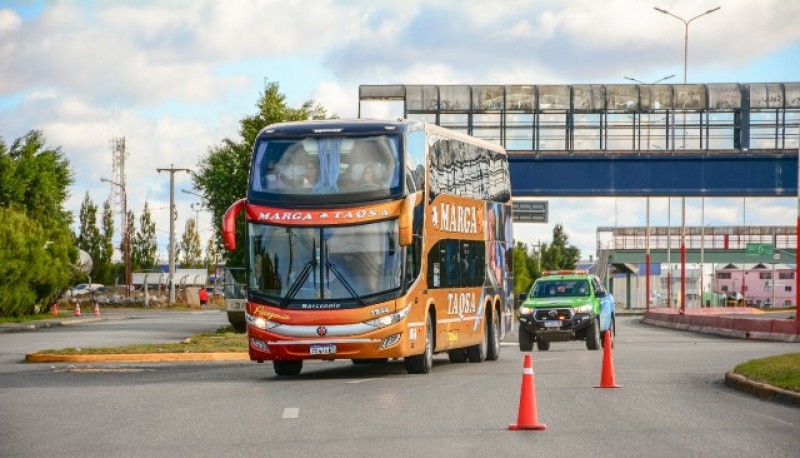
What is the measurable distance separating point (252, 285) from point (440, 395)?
17.5 ft

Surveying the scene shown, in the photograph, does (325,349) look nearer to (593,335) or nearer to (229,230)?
(229,230)

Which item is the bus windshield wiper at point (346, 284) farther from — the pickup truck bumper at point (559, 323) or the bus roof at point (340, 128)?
the pickup truck bumper at point (559, 323)

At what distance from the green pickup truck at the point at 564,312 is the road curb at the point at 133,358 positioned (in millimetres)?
7519

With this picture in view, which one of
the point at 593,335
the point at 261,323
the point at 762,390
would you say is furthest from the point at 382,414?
the point at 593,335

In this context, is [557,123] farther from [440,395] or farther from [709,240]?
[709,240]

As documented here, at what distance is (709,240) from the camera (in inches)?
5197

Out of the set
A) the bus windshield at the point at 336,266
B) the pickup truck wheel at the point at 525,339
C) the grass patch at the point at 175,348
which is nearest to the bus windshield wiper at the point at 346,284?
the bus windshield at the point at 336,266

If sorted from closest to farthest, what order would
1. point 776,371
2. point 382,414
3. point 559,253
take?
point 382,414 < point 776,371 < point 559,253

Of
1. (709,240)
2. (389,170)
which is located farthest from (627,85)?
(709,240)

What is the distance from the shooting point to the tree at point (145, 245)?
134 metres

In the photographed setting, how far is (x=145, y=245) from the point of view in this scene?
138 metres

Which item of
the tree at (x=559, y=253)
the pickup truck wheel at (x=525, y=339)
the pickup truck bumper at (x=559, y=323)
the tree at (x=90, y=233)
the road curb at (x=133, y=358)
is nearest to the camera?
the road curb at (x=133, y=358)

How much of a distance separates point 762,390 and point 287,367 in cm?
875

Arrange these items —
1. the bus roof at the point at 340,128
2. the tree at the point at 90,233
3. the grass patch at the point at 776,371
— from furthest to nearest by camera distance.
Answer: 1. the tree at the point at 90,233
2. the bus roof at the point at 340,128
3. the grass patch at the point at 776,371
